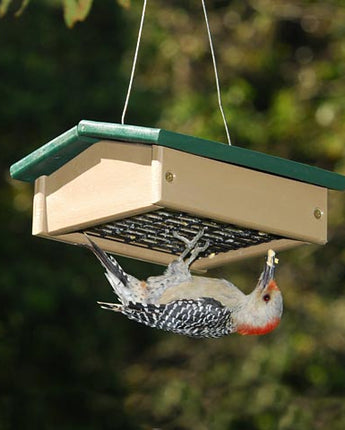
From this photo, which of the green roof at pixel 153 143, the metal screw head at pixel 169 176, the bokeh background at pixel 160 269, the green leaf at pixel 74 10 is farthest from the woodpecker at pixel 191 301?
the bokeh background at pixel 160 269

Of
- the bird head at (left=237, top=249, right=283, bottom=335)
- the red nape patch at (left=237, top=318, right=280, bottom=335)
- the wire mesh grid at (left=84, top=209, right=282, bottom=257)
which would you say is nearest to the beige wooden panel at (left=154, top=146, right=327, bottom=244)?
the wire mesh grid at (left=84, top=209, right=282, bottom=257)

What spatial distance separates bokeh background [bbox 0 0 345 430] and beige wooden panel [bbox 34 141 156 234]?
5.16 meters

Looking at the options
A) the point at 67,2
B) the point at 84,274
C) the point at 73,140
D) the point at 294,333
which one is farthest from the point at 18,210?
the point at 73,140

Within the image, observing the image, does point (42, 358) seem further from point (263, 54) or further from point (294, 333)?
point (263, 54)

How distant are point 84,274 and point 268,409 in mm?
1774

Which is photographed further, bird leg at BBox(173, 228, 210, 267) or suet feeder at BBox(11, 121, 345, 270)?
bird leg at BBox(173, 228, 210, 267)

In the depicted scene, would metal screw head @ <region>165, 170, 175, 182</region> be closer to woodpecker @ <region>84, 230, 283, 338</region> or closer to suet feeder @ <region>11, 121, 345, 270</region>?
suet feeder @ <region>11, 121, 345, 270</region>

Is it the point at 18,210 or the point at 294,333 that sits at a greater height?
the point at 18,210

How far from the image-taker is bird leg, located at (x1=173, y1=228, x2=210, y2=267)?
3.98m

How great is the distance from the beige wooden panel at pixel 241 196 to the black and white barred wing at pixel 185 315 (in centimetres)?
42

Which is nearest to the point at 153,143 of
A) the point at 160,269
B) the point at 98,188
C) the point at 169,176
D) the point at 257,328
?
the point at 169,176

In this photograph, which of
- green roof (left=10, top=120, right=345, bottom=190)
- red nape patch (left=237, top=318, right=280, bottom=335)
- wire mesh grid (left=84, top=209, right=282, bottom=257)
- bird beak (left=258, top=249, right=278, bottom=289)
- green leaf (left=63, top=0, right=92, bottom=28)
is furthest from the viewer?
green leaf (left=63, top=0, right=92, bottom=28)

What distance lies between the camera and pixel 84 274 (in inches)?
376

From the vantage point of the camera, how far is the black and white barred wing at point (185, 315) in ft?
13.0
